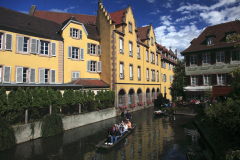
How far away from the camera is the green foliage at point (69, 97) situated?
1836 cm

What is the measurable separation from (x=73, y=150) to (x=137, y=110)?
20635 millimetres

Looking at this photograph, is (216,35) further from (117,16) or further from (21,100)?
(21,100)

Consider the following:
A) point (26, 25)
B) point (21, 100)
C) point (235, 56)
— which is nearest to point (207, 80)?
point (235, 56)

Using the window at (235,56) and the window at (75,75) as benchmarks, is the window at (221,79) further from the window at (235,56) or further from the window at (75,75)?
the window at (75,75)

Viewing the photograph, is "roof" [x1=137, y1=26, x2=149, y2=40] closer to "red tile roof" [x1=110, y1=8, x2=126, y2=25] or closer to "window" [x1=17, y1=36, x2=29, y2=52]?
"red tile roof" [x1=110, y1=8, x2=126, y2=25]

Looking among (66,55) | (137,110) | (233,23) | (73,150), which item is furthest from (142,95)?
(73,150)

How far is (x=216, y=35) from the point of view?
Result: 30562 millimetres

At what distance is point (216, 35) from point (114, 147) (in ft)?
88.4

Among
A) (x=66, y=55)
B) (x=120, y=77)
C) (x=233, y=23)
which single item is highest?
(x=233, y=23)

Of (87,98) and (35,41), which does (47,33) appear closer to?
(35,41)

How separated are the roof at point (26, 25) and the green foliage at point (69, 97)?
799 cm

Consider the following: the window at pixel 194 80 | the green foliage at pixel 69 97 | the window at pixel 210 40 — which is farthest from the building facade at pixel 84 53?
the window at pixel 210 40

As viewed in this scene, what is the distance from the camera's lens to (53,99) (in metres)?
16.9

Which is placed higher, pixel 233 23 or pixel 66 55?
pixel 233 23
